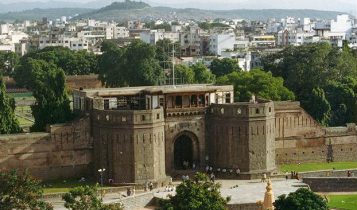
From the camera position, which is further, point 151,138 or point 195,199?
point 151,138

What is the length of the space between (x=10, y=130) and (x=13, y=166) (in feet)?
19.2

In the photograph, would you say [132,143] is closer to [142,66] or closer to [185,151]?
[185,151]

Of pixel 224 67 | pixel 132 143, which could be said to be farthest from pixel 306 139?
pixel 224 67

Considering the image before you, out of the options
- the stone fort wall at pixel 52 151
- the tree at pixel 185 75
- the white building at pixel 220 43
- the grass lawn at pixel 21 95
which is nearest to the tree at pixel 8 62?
the grass lawn at pixel 21 95

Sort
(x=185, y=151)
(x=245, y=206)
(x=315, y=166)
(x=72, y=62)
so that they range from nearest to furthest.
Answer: (x=245, y=206) < (x=185, y=151) < (x=315, y=166) < (x=72, y=62)

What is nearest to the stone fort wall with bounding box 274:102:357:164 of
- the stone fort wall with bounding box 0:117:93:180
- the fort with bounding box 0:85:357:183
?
the fort with bounding box 0:85:357:183

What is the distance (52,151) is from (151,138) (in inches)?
225

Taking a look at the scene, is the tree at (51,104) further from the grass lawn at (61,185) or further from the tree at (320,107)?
the tree at (320,107)

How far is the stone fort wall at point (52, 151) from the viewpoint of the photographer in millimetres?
47312

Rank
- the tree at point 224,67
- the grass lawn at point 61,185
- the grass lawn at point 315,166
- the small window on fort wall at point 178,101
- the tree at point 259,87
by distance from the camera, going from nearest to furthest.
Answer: the grass lawn at point 61,185, the small window on fort wall at point 178,101, the grass lawn at point 315,166, the tree at point 259,87, the tree at point 224,67

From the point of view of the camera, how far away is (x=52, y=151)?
48344 mm

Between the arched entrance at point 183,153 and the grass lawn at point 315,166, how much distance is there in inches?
227

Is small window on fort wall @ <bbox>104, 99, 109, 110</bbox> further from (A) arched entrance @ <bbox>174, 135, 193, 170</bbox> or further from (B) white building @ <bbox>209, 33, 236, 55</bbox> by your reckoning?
(B) white building @ <bbox>209, 33, 236, 55</bbox>

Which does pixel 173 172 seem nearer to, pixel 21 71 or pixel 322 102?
pixel 322 102
